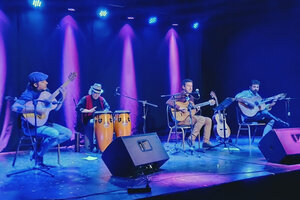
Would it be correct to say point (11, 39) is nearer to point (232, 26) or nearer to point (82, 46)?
point (82, 46)

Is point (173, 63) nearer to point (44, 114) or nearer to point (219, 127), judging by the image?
point (219, 127)

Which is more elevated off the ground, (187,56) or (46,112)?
(187,56)

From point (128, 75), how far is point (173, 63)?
1.47 metres

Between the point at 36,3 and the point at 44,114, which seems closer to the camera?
the point at 44,114

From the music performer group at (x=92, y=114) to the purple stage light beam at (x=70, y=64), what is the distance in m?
0.26

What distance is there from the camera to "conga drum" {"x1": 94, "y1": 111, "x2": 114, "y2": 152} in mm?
6211

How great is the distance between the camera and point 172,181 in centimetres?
374

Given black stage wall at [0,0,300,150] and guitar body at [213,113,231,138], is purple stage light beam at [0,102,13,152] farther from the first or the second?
guitar body at [213,113,231,138]

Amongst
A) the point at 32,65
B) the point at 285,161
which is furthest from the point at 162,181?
the point at 32,65

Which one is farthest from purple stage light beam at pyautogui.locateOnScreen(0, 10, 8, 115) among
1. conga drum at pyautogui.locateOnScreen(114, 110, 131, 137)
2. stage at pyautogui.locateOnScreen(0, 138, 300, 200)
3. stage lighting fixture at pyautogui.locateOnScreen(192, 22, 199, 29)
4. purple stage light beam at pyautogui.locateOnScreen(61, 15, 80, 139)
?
stage lighting fixture at pyautogui.locateOnScreen(192, 22, 199, 29)

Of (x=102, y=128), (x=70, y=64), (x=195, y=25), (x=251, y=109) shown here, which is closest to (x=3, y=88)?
(x=70, y=64)

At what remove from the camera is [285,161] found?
4.55 m

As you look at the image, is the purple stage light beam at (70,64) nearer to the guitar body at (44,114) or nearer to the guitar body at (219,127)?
the guitar body at (44,114)

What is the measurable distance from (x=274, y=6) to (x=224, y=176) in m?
5.97
